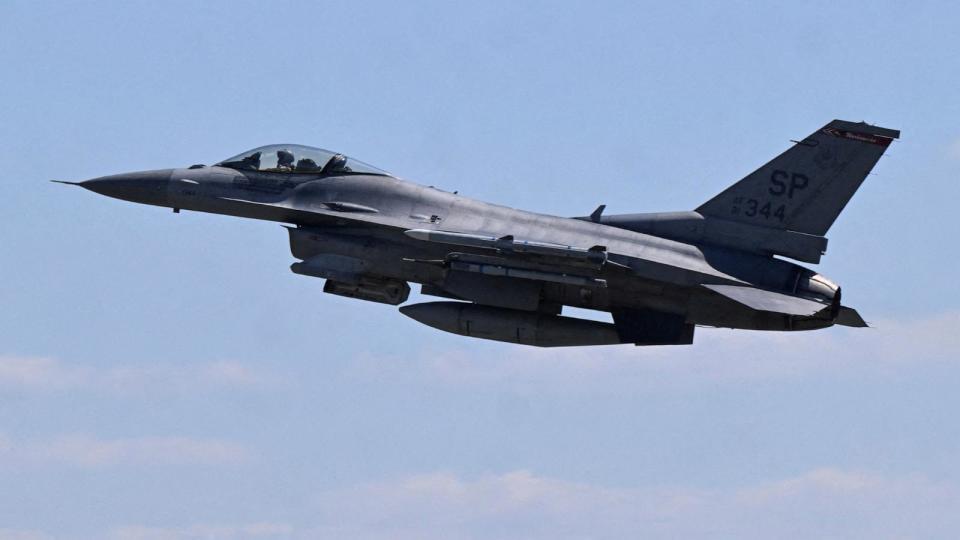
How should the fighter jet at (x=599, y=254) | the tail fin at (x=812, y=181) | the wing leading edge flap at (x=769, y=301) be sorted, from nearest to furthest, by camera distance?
the wing leading edge flap at (x=769, y=301), the fighter jet at (x=599, y=254), the tail fin at (x=812, y=181)

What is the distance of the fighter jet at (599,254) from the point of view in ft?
104

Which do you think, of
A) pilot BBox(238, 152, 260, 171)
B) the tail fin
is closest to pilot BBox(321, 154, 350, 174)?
pilot BBox(238, 152, 260, 171)

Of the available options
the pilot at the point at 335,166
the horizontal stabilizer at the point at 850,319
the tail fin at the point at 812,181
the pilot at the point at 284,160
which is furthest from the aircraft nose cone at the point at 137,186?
the horizontal stabilizer at the point at 850,319

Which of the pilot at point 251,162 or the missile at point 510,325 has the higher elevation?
the pilot at point 251,162

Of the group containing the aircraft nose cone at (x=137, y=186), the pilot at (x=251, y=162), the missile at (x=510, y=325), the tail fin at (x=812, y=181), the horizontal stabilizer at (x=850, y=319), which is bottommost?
the missile at (x=510, y=325)

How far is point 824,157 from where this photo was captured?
32.5m

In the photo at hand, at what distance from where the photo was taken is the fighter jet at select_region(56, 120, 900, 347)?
104 ft

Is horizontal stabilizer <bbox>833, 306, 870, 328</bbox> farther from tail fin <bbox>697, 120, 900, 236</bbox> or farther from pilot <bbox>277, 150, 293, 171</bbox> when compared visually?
pilot <bbox>277, 150, 293, 171</bbox>

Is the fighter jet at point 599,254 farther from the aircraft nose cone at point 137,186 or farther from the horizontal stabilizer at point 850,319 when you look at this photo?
the aircraft nose cone at point 137,186

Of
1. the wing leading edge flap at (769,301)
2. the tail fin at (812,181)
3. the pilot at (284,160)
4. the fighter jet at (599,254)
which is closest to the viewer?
the wing leading edge flap at (769,301)

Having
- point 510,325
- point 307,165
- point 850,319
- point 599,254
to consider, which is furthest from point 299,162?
point 850,319

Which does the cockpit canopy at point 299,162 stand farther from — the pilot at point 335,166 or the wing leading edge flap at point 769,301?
the wing leading edge flap at point 769,301

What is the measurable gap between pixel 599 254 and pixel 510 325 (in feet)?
8.37

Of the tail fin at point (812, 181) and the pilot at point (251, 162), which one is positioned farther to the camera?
the pilot at point (251, 162)
